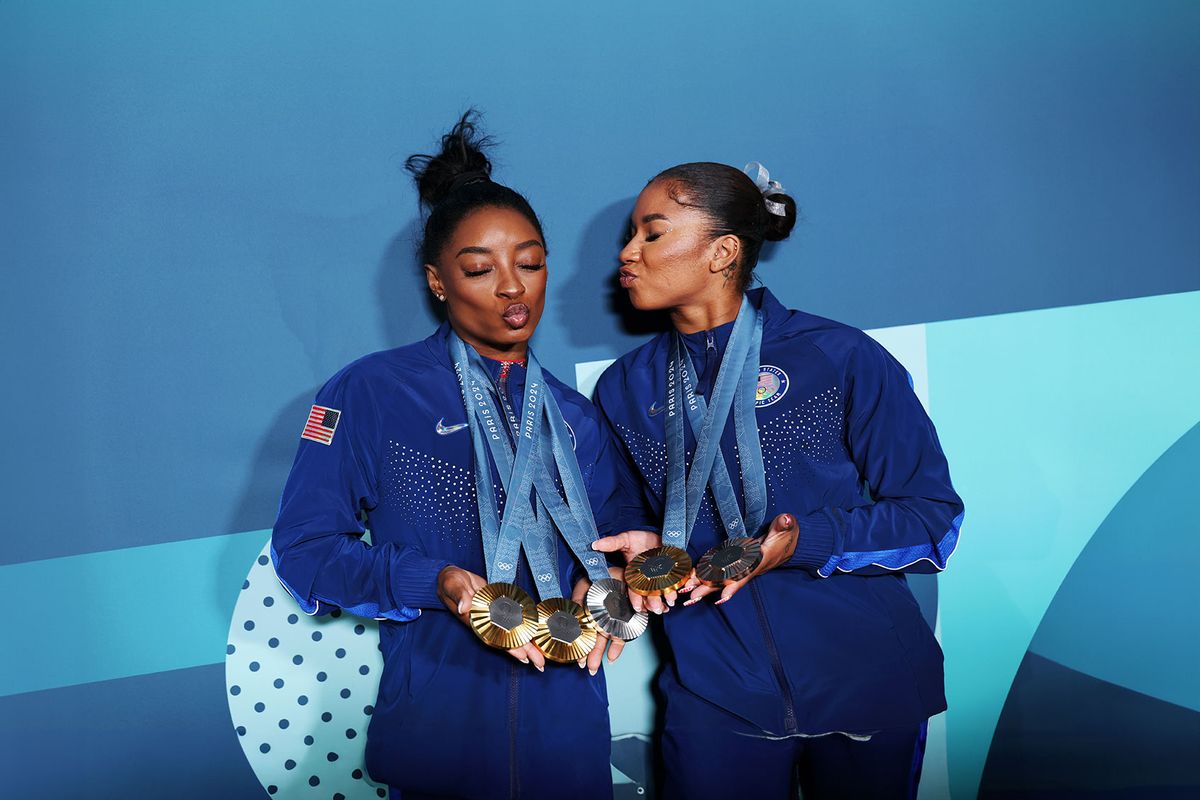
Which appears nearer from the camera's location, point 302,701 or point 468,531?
point 468,531

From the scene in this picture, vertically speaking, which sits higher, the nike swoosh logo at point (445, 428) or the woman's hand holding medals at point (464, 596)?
the nike swoosh logo at point (445, 428)

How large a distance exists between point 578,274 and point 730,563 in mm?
987

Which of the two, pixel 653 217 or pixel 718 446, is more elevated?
pixel 653 217

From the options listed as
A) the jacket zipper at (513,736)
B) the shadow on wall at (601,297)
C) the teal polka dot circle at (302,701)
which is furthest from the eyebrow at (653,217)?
the teal polka dot circle at (302,701)

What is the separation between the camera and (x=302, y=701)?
2.48 metres

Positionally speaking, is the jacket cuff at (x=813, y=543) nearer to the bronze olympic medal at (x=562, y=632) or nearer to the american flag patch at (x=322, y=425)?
the bronze olympic medal at (x=562, y=632)

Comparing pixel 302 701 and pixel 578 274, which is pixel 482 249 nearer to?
pixel 578 274

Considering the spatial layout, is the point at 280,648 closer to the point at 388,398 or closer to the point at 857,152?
the point at 388,398

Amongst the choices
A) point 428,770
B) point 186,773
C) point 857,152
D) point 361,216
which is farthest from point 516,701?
point 857,152

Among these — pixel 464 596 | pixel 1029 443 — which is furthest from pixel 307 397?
pixel 1029 443

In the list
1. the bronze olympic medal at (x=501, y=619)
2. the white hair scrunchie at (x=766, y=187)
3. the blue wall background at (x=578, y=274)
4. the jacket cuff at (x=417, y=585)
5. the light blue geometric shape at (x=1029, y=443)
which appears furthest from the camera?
the light blue geometric shape at (x=1029, y=443)

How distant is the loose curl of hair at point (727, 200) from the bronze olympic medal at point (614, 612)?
0.75 meters

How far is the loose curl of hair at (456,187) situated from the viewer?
7.31 feet

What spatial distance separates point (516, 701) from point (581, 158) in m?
1.34
